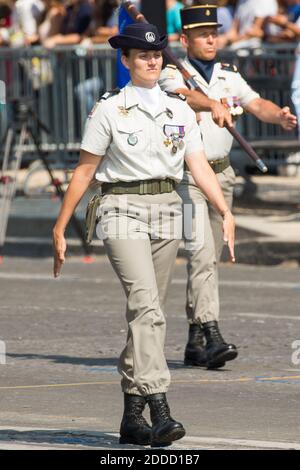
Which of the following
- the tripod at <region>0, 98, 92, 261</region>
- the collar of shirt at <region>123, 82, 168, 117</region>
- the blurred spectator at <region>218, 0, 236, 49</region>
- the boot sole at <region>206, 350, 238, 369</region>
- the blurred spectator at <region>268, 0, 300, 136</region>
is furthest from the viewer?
the blurred spectator at <region>218, 0, 236, 49</region>

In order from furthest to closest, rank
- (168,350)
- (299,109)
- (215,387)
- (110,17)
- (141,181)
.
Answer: (110,17), (299,109), (168,350), (215,387), (141,181)

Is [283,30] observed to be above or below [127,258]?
below

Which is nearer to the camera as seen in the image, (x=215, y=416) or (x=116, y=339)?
(x=215, y=416)

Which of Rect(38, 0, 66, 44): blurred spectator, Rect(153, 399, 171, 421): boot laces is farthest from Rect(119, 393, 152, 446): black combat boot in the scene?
Rect(38, 0, 66, 44): blurred spectator

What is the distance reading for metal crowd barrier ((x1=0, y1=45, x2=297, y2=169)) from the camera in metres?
17.8

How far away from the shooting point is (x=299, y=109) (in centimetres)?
1738

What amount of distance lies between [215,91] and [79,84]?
8.54 m

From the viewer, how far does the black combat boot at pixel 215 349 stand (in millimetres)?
9352

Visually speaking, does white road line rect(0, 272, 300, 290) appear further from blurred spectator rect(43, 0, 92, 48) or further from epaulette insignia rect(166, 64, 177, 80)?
blurred spectator rect(43, 0, 92, 48)

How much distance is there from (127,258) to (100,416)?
0.98m

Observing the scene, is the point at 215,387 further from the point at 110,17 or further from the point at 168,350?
the point at 110,17

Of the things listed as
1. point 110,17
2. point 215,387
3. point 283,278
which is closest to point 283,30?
point 110,17

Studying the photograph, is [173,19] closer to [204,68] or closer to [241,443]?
[204,68]
